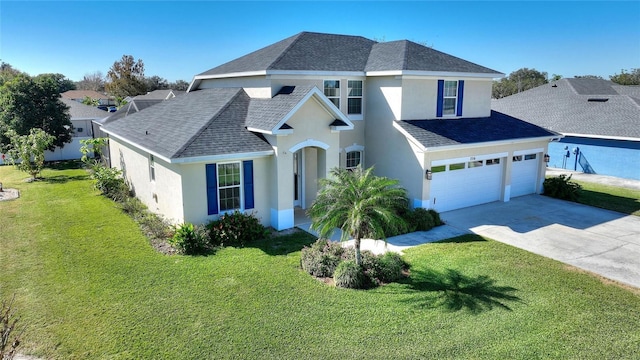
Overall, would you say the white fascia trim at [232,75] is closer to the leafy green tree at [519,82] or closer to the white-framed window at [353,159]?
the white-framed window at [353,159]

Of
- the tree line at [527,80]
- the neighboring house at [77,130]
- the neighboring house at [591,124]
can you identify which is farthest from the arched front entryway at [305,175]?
the tree line at [527,80]

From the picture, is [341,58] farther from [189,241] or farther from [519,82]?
[519,82]

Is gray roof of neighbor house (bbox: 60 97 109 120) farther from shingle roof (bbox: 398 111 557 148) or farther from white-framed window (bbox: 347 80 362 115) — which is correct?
shingle roof (bbox: 398 111 557 148)

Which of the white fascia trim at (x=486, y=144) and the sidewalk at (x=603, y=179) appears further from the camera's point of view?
the sidewalk at (x=603, y=179)

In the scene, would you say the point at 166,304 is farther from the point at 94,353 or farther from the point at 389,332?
the point at 389,332

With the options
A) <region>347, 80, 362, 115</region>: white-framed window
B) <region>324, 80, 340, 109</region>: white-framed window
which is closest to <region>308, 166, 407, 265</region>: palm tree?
<region>324, 80, 340, 109</region>: white-framed window
